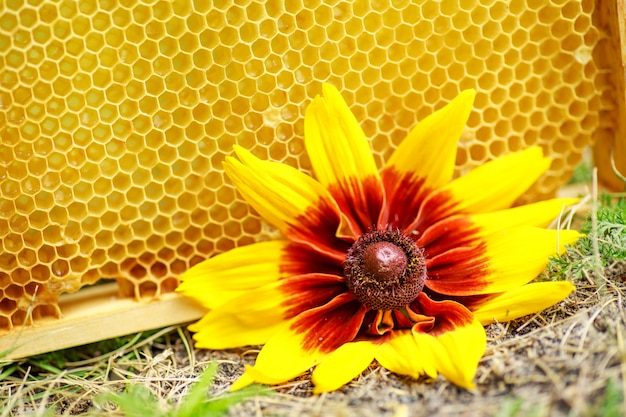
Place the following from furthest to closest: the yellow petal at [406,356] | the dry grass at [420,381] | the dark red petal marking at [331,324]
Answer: the dark red petal marking at [331,324] < the yellow petal at [406,356] < the dry grass at [420,381]

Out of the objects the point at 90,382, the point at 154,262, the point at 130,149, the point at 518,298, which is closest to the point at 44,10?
the point at 130,149

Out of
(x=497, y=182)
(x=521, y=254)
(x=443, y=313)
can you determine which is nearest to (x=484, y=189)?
(x=497, y=182)

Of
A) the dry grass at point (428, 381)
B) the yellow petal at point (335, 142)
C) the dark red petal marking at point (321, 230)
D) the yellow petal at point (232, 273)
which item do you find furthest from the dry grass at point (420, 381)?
the yellow petal at point (335, 142)

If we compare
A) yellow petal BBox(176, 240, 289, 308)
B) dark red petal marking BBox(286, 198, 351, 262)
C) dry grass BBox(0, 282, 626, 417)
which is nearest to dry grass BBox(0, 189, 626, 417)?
dry grass BBox(0, 282, 626, 417)

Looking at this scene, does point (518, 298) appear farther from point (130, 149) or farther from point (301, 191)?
point (130, 149)

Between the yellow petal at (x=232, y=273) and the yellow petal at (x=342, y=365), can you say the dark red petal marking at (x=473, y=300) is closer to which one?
the yellow petal at (x=342, y=365)
